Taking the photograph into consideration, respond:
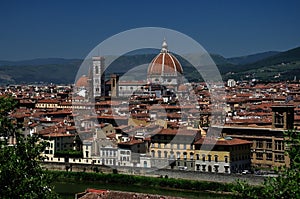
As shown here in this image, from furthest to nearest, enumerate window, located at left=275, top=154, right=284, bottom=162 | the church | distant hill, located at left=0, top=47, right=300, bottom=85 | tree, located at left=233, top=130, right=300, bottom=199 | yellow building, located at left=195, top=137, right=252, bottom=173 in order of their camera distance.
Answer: distant hill, located at left=0, top=47, right=300, bottom=85 → the church → window, located at left=275, top=154, right=284, bottom=162 → yellow building, located at left=195, top=137, right=252, bottom=173 → tree, located at left=233, top=130, right=300, bottom=199

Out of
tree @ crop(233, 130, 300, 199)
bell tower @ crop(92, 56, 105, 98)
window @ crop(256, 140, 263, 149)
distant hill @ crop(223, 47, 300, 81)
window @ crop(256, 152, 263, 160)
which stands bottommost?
window @ crop(256, 152, 263, 160)

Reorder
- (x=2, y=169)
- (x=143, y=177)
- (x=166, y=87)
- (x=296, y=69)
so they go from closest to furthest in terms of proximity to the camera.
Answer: (x=2, y=169) → (x=143, y=177) → (x=166, y=87) → (x=296, y=69)

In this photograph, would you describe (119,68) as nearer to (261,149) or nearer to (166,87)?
(166,87)

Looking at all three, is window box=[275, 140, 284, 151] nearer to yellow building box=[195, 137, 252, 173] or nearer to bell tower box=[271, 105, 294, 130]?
bell tower box=[271, 105, 294, 130]

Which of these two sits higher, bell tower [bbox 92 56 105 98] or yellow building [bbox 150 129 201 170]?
bell tower [bbox 92 56 105 98]

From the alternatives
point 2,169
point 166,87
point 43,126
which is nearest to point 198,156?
point 43,126

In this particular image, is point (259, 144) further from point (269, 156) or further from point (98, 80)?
point (98, 80)

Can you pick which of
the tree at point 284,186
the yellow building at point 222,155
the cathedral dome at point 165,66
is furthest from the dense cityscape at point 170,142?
the cathedral dome at point 165,66

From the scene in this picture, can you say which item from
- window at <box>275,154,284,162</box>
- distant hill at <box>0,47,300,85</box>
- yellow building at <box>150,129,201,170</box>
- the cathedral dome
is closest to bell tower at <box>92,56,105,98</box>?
the cathedral dome

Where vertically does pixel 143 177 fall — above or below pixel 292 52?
below
